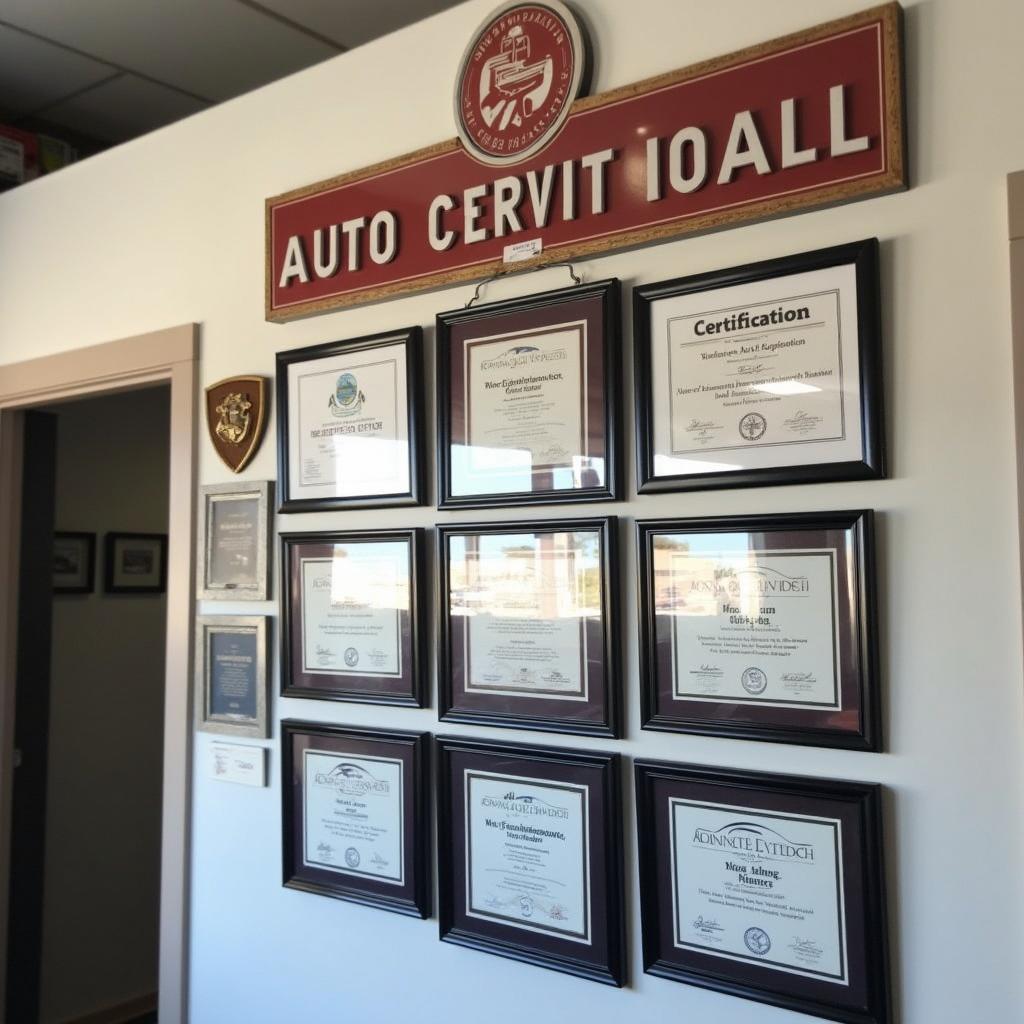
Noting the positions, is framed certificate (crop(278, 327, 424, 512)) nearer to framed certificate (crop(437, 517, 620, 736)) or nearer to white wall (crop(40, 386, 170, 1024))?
framed certificate (crop(437, 517, 620, 736))

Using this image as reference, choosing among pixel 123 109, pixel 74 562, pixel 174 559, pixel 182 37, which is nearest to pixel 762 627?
pixel 174 559

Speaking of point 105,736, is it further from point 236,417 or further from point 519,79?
point 519,79

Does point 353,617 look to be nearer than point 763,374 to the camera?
No

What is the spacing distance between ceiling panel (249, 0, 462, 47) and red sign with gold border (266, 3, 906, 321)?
722 millimetres

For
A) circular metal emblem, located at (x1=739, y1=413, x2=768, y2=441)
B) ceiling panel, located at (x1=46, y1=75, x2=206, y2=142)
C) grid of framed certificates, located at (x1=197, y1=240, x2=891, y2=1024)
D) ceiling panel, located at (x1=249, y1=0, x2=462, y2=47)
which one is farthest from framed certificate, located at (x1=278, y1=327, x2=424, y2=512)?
ceiling panel, located at (x1=46, y1=75, x2=206, y2=142)

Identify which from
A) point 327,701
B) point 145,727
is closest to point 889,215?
point 327,701

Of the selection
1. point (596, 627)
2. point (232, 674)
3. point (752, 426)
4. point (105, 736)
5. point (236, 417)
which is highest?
point (236, 417)

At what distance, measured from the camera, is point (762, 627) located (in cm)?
134

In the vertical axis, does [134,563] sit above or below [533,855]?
above

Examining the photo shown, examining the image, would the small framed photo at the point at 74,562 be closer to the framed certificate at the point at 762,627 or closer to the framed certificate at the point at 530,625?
the framed certificate at the point at 530,625

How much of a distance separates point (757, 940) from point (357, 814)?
0.76m

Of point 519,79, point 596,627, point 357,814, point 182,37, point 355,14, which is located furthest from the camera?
point 182,37

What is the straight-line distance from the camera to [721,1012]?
53.8 inches

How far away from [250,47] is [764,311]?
183 centimetres
